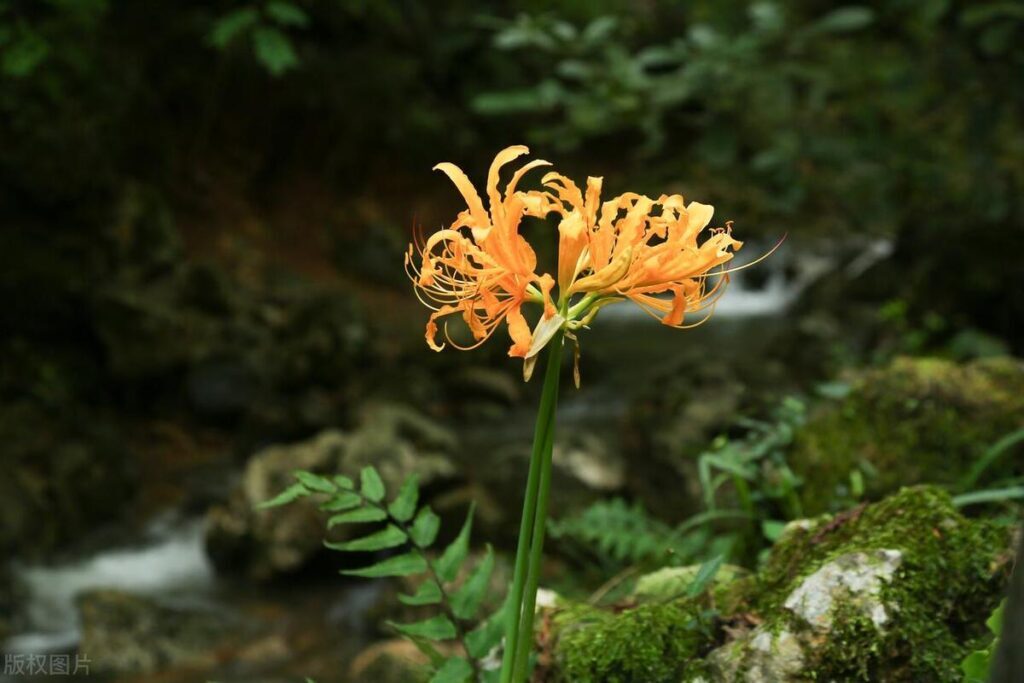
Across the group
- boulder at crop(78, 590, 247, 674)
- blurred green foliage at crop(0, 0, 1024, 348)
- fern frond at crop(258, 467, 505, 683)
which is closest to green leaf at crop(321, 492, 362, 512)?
fern frond at crop(258, 467, 505, 683)

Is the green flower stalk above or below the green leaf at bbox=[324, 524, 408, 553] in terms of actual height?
above

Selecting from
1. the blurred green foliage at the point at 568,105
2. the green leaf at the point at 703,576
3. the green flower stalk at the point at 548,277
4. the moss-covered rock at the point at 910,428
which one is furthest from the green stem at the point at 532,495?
the blurred green foliage at the point at 568,105

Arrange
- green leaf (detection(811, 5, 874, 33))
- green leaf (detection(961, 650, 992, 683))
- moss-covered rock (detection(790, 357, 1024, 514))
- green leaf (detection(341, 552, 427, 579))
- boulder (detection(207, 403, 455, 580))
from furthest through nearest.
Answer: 1. boulder (detection(207, 403, 455, 580))
2. green leaf (detection(811, 5, 874, 33))
3. moss-covered rock (detection(790, 357, 1024, 514))
4. green leaf (detection(341, 552, 427, 579))
5. green leaf (detection(961, 650, 992, 683))

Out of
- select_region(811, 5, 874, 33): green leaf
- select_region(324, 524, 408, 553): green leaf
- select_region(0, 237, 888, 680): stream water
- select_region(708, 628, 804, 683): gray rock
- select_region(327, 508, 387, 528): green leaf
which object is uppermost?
select_region(811, 5, 874, 33): green leaf

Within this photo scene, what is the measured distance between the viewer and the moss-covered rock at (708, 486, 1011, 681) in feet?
6.24

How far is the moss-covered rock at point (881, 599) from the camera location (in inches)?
74.9

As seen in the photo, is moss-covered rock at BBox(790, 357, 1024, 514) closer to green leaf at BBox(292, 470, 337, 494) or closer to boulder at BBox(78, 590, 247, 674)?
green leaf at BBox(292, 470, 337, 494)

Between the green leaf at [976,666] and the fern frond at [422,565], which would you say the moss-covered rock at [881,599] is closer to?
the green leaf at [976,666]

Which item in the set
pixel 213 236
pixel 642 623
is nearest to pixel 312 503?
pixel 642 623

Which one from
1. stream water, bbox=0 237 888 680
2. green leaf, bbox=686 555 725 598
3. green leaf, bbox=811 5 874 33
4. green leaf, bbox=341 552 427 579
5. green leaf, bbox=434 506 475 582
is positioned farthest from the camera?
stream water, bbox=0 237 888 680

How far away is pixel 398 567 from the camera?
204 cm

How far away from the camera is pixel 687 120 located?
5.61 m

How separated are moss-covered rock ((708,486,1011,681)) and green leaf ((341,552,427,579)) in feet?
2.21

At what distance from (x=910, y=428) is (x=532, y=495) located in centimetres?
234
